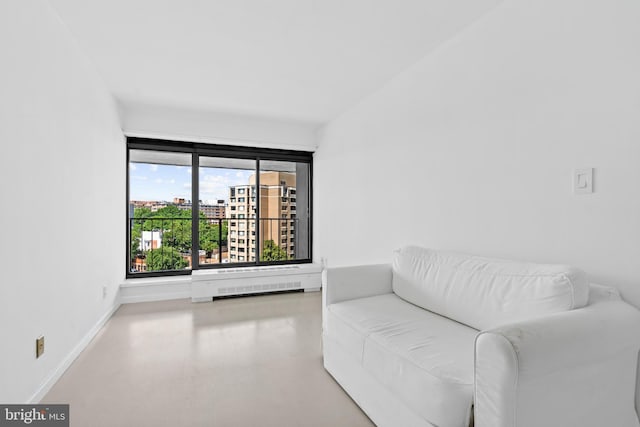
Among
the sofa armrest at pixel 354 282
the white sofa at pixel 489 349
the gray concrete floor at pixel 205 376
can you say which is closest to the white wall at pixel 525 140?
the white sofa at pixel 489 349

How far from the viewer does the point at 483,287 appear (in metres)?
1.76

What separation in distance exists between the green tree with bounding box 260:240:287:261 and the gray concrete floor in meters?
1.72

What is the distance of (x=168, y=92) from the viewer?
357 centimetres

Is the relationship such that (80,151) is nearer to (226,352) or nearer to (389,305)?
(226,352)

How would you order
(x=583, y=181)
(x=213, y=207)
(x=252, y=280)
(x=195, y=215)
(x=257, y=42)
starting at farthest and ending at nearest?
(x=213, y=207)
(x=195, y=215)
(x=252, y=280)
(x=257, y=42)
(x=583, y=181)

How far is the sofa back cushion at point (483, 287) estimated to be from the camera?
142 centimetres

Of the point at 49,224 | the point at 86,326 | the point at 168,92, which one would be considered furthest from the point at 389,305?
the point at 168,92

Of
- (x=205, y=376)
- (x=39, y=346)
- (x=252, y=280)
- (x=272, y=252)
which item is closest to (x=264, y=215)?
(x=272, y=252)

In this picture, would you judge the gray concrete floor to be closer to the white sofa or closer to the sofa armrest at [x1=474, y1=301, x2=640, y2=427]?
the white sofa

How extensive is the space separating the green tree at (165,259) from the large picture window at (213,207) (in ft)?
0.04

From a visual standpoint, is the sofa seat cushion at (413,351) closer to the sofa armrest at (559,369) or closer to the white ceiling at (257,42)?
the sofa armrest at (559,369)

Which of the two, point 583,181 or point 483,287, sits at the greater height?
point 583,181

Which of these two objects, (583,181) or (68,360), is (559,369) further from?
(68,360)

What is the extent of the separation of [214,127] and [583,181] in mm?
4054
